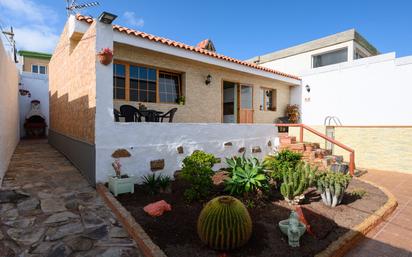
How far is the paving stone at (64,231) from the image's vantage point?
3.38 m

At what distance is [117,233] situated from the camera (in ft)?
11.7

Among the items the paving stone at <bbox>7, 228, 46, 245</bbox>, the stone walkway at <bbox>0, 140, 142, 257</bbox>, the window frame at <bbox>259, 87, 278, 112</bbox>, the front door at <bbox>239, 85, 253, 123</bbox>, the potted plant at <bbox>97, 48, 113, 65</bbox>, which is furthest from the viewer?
the window frame at <bbox>259, 87, 278, 112</bbox>

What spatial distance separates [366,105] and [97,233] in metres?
10.8

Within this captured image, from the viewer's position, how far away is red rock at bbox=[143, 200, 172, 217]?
4.02 metres

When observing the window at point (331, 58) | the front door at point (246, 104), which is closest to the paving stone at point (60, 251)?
the front door at point (246, 104)

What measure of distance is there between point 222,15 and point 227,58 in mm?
4757

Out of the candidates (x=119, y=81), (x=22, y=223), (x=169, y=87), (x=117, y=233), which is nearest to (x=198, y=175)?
(x=117, y=233)

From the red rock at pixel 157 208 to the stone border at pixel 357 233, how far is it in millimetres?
2407

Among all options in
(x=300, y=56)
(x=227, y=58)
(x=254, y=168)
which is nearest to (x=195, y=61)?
(x=227, y=58)

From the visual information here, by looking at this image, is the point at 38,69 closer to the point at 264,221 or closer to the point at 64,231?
the point at 64,231

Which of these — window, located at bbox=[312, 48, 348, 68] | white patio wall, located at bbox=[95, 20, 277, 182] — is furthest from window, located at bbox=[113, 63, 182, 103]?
window, located at bbox=[312, 48, 348, 68]

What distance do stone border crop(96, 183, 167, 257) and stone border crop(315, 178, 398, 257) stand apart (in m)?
2.08

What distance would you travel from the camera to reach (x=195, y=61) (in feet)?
29.2

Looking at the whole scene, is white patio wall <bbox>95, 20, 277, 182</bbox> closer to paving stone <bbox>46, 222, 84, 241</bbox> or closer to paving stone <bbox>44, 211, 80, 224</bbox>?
paving stone <bbox>44, 211, 80, 224</bbox>
